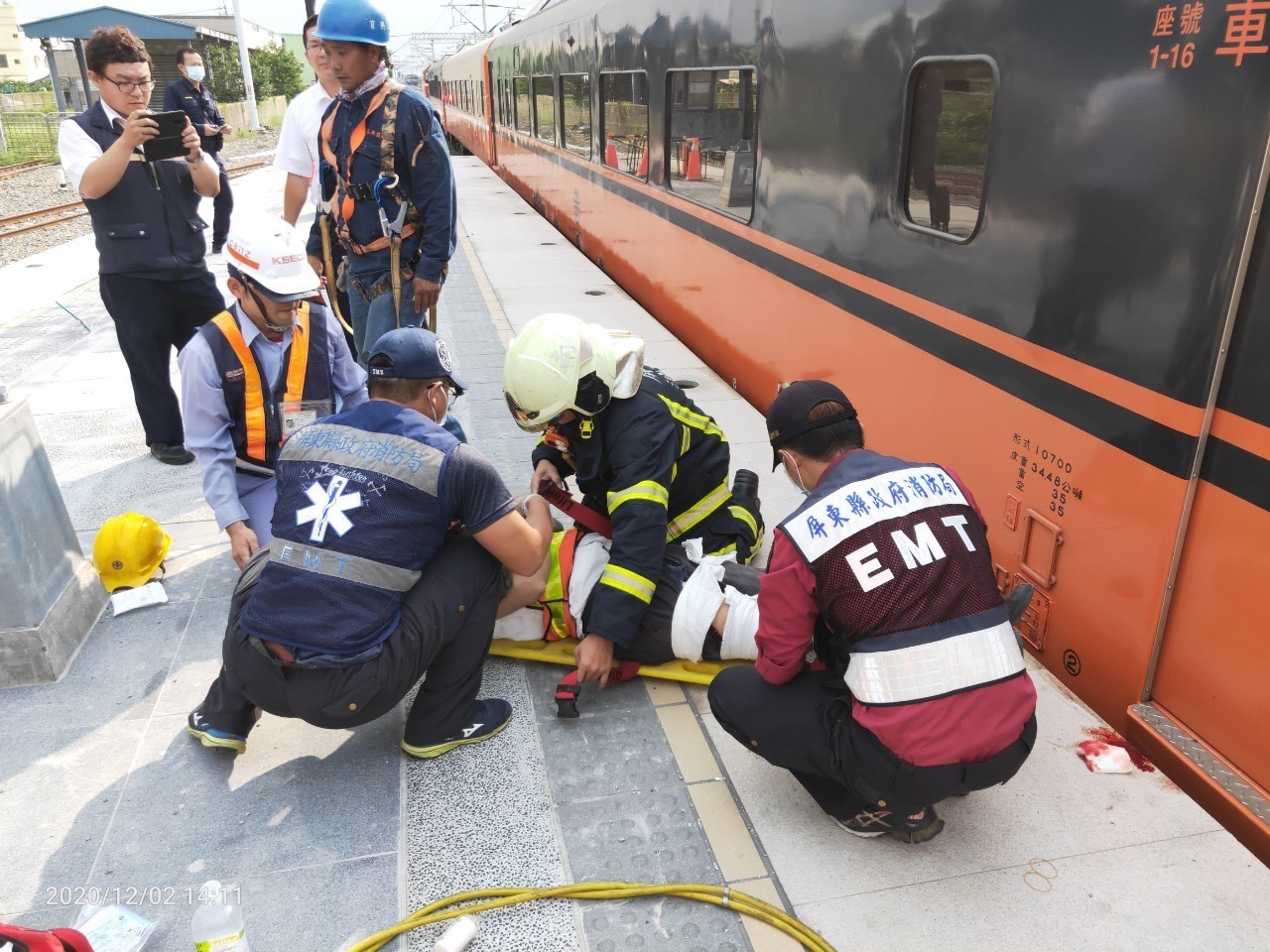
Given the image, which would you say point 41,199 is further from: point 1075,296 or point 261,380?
point 1075,296

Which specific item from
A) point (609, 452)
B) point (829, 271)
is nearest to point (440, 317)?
point (829, 271)

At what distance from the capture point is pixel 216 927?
79.4 inches

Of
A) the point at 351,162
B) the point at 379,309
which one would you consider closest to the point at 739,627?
the point at 379,309

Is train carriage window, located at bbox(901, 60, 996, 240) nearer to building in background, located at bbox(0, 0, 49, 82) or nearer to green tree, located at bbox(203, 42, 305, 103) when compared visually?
green tree, located at bbox(203, 42, 305, 103)

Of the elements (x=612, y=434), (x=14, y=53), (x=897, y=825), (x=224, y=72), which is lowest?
(x=897, y=825)

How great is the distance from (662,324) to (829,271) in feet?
11.3

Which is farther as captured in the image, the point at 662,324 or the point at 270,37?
the point at 270,37

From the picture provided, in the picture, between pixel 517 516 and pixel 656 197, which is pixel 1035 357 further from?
pixel 656 197

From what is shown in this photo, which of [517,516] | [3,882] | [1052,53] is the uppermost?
[1052,53]

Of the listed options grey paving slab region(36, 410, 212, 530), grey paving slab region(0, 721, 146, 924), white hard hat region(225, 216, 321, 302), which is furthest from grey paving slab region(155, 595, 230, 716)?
white hard hat region(225, 216, 321, 302)

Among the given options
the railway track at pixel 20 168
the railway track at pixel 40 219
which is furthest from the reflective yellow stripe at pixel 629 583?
the railway track at pixel 20 168

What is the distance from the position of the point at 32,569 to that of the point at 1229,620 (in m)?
3.53

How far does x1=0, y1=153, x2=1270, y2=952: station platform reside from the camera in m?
2.18

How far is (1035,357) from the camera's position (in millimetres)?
2863
